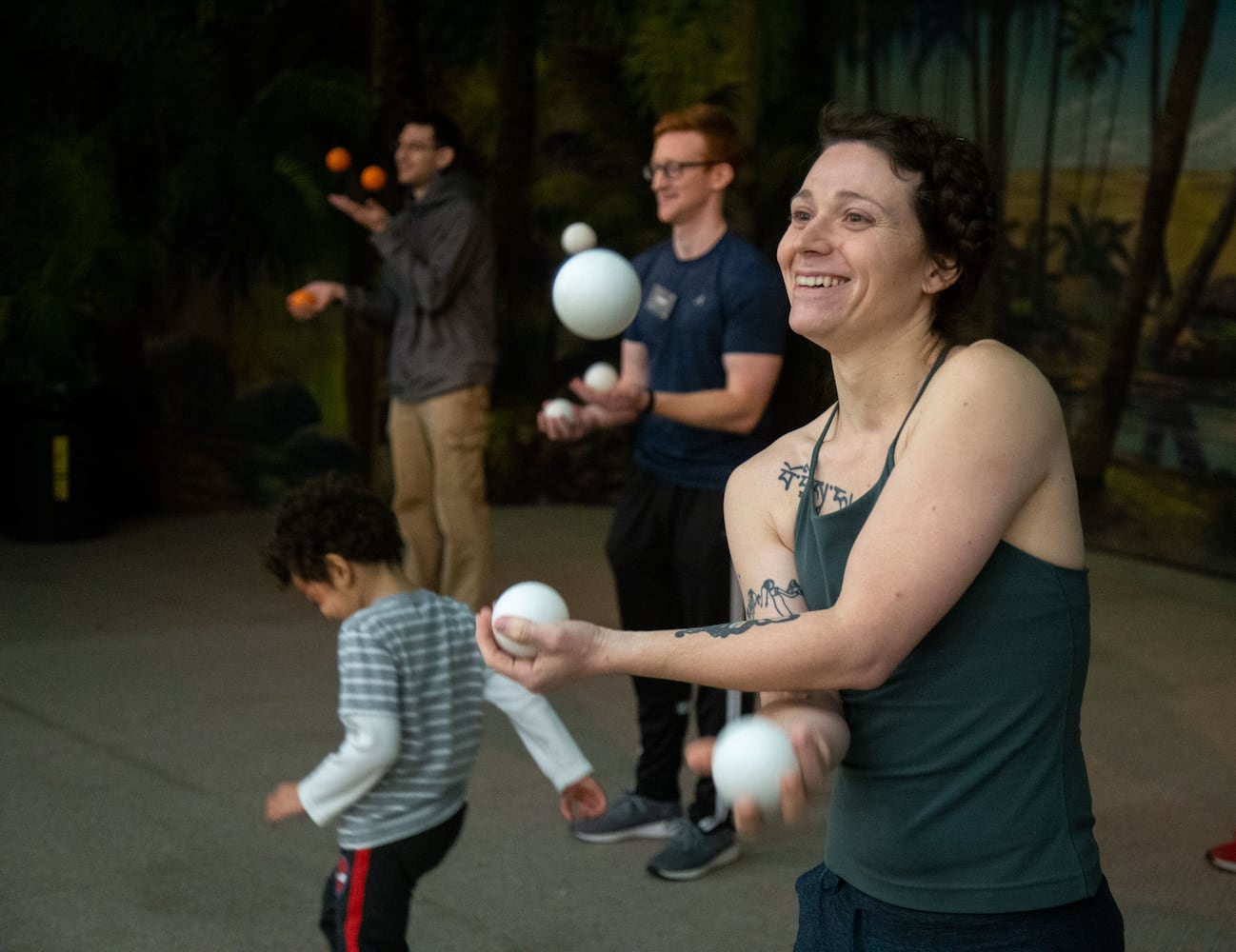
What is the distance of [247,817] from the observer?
4.05 meters

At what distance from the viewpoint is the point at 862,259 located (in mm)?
1615

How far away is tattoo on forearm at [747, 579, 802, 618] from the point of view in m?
1.74

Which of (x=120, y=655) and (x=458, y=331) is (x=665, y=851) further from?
(x=120, y=655)

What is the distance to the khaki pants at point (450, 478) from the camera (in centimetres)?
549

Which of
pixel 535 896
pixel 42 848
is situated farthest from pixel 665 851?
pixel 42 848

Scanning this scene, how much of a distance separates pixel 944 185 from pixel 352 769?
152 cm

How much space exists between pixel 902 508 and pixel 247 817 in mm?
3048

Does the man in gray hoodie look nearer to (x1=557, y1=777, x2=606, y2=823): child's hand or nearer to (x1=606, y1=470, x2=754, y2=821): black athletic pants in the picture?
(x1=606, y1=470, x2=754, y2=821): black athletic pants

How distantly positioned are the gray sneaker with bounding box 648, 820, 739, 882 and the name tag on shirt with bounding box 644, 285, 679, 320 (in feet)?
4.49

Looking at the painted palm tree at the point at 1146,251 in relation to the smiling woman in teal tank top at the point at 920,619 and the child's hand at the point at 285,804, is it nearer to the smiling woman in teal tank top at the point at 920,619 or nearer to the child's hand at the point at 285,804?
the child's hand at the point at 285,804

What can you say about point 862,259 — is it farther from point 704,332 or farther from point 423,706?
point 704,332

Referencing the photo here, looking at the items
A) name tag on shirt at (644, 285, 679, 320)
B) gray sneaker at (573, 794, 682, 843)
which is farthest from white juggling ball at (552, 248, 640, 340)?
gray sneaker at (573, 794, 682, 843)

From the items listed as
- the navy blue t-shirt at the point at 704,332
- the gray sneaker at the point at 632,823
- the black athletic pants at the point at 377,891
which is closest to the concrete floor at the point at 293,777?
the gray sneaker at the point at 632,823

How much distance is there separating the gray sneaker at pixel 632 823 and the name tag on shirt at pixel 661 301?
135 cm
